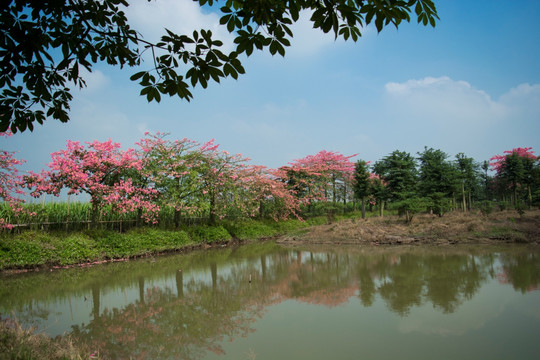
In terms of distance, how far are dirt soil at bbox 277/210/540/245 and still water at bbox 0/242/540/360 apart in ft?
10.9

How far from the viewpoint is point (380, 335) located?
4387 millimetres

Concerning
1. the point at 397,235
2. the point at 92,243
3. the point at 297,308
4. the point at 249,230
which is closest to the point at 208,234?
the point at 249,230

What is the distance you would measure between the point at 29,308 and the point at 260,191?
543 inches

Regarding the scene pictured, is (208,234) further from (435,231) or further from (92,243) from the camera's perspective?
(435,231)

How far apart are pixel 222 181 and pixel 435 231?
10.7 m

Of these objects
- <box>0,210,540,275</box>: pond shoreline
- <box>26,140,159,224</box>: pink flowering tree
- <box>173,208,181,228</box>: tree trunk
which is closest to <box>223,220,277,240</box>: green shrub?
<box>0,210,540,275</box>: pond shoreline

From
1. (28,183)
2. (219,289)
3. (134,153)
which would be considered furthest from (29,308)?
(134,153)

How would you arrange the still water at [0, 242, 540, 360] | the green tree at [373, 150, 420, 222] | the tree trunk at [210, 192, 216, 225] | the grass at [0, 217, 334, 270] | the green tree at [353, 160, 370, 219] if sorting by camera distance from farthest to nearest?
the green tree at [353, 160, 370, 219], the green tree at [373, 150, 420, 222], the tree trunk at [210, 192, 216, 225], the grass at [0, 217, 334, 270], the still water at [0, 242, 540, 360]

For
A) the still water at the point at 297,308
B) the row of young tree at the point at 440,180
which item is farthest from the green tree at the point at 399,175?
the still water at the point at 297,308

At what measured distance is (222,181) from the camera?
15.5m

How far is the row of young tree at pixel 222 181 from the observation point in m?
10.7

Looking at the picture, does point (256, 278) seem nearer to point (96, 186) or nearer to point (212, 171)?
point (96, 186)

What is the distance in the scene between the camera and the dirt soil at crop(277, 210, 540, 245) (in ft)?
41.6

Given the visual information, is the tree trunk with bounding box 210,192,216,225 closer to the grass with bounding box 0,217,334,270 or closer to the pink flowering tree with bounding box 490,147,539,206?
the grass with bounding box 0,217,334,270
